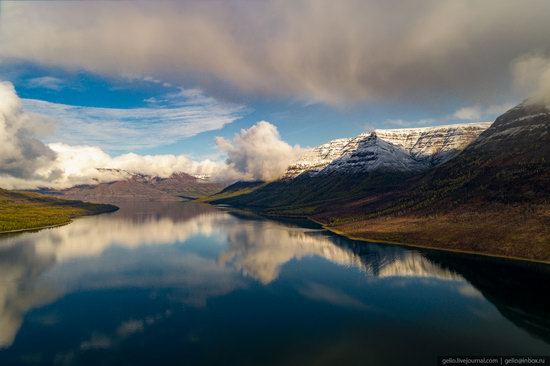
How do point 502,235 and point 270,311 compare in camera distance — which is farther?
point 502,235

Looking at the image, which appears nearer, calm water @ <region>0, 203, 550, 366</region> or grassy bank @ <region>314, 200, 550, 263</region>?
calm water @ <region>0, 203, 550, 366</region>

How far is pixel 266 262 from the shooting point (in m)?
163

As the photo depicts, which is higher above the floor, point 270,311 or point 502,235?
point 502,235

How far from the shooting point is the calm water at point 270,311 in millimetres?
70750

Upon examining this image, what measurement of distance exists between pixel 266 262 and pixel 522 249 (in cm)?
11684

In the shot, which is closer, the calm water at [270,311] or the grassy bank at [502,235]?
the calm water at [270,311]

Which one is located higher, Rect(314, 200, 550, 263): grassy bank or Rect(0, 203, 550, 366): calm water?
Rect(314, 200, 550, 263): grassy bank

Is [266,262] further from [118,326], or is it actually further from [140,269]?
[118,326]

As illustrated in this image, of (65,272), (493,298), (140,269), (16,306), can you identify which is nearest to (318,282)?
(493,298)

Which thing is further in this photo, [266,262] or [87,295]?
[266,262]

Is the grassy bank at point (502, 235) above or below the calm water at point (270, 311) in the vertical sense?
above

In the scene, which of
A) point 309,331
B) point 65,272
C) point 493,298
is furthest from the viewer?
point 65,272

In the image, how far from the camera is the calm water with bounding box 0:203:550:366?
2785 inches

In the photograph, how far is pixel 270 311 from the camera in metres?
95.1
